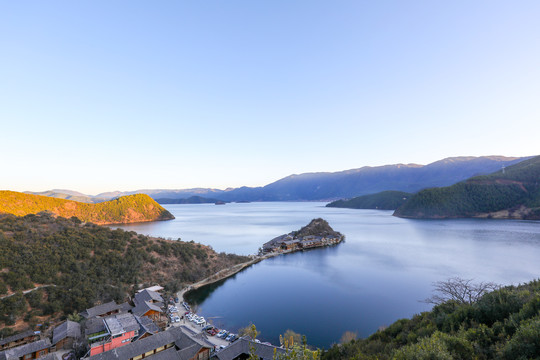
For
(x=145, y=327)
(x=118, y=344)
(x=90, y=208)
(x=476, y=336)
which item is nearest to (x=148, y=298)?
(x=145, y=327)

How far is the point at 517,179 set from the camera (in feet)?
295

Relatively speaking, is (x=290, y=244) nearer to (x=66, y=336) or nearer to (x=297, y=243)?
(x=297, y=243)

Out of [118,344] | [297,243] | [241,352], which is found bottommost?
[297,243]

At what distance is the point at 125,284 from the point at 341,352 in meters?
25.8

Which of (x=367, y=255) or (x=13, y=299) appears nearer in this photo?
(x=13, y=299)

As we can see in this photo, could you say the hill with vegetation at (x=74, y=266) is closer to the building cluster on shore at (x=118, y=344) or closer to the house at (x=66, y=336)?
the building cluster on shore at (x=118, y=344)

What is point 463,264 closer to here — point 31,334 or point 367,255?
point 367,255

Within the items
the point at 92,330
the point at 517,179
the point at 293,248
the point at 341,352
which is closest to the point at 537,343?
the point at 341,352

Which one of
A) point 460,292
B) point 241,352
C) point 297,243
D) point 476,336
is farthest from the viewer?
point 297,243

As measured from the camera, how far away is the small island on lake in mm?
54259

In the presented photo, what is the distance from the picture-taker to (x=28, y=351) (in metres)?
15.7

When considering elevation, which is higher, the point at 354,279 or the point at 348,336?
the point at 348,336

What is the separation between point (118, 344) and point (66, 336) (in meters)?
3.86

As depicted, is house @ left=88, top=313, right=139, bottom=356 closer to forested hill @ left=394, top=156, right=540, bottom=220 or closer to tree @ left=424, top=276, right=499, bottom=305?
tree @ left=424, top=276, right=499, bottom=305
